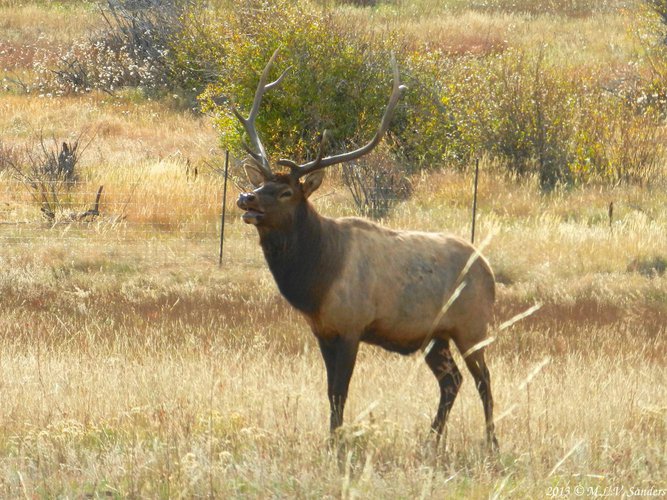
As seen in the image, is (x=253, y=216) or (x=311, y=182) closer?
(x=253, y=216)

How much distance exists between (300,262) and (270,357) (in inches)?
129

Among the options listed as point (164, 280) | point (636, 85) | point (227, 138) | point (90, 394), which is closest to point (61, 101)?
point (227, 138)

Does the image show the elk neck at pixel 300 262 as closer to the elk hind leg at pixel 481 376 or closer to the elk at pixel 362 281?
the elk at pixel 362 281

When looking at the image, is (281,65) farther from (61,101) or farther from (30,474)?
(30,474)

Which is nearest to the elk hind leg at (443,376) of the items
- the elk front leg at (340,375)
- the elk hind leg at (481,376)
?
the elk hind leg at (481,376)

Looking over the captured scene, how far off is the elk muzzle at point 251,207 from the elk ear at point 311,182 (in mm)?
486

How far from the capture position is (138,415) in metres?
7.86

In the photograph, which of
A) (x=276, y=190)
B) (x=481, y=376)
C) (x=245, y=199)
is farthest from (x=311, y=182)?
(x=481, y=376)

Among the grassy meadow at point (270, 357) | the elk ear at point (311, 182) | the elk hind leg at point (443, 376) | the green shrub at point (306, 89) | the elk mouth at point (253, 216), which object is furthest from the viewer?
the green shrub at point (306, 89)

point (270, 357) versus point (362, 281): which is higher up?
point (362, 281)

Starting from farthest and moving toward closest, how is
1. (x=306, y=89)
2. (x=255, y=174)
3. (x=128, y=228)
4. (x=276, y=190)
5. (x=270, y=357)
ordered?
1. (x=306, y=89)
2. (x=128, y=228)
3. (x=270, y=357)
4. (x=255, y=174)
5. (x=276, y=190)

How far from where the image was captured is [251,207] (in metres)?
7.28

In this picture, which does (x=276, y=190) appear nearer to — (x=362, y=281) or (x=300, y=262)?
(x=300, y=262)

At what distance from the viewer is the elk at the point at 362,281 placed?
750 centimetres
